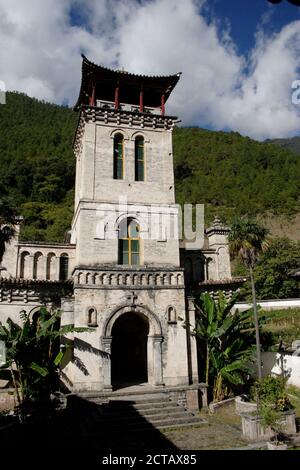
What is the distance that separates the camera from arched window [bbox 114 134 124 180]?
2034cm

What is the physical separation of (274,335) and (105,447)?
587 inches

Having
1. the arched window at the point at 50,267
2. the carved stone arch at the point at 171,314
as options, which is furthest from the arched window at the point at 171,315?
the arched window at the point at 50,267

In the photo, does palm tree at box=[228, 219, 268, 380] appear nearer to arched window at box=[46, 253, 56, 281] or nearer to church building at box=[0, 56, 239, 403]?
church building at box=[0, 56, 239, 403]

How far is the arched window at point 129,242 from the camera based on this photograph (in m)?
18.9

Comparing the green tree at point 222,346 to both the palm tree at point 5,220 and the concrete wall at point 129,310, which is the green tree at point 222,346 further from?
the palm tree at point 5,220

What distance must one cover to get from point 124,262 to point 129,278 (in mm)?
1194

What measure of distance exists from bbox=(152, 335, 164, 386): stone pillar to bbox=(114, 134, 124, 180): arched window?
846 cm

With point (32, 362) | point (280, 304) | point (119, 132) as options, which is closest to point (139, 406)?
point (32, 362)

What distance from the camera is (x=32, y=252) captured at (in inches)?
814

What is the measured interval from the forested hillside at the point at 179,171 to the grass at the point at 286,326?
33656mm

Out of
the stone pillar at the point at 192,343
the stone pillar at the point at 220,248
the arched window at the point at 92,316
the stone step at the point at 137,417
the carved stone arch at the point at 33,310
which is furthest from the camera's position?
the stone pillar at the point at 220,248

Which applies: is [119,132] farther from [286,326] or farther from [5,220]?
[286,326]
